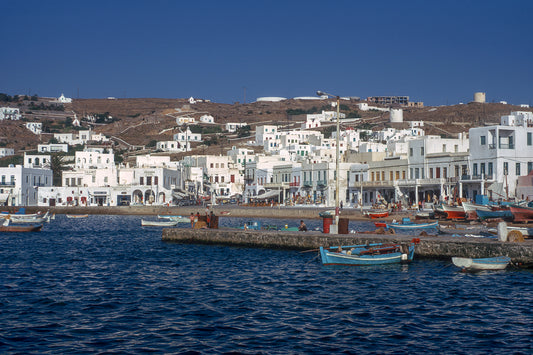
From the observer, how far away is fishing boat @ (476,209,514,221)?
157ft

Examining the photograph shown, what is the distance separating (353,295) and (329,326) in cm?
464

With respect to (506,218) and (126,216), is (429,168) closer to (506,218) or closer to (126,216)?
(506,218)

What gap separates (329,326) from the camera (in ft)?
56.6

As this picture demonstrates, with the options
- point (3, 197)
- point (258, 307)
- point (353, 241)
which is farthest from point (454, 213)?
point (3, 197)

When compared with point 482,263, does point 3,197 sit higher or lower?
higher

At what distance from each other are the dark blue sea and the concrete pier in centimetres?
107

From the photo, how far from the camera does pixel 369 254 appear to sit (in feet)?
93.2

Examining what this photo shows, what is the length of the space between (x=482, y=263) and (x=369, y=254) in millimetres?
4936

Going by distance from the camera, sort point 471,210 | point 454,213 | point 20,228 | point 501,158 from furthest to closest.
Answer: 1. point 501,158
2. point 20,228
3. point 454,213
4. point 471,210

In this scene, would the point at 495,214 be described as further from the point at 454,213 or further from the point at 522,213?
the point at 454,213

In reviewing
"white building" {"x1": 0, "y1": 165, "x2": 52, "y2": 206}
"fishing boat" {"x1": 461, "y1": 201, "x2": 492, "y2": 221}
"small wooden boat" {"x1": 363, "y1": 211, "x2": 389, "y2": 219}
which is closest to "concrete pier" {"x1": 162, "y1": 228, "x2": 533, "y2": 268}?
"fishing boat" {"x1": 461, "y1": 201, "x2": 492, "y2": 221}

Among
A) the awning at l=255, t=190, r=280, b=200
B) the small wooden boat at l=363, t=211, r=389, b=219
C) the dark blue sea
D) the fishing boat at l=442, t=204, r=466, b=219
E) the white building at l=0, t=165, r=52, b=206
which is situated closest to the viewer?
the dark blue sea

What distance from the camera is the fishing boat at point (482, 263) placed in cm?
2622

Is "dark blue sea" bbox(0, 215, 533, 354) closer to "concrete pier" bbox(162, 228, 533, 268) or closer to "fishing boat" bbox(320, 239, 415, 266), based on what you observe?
"fishing boat" bbox(320, 239, 415, 266)
